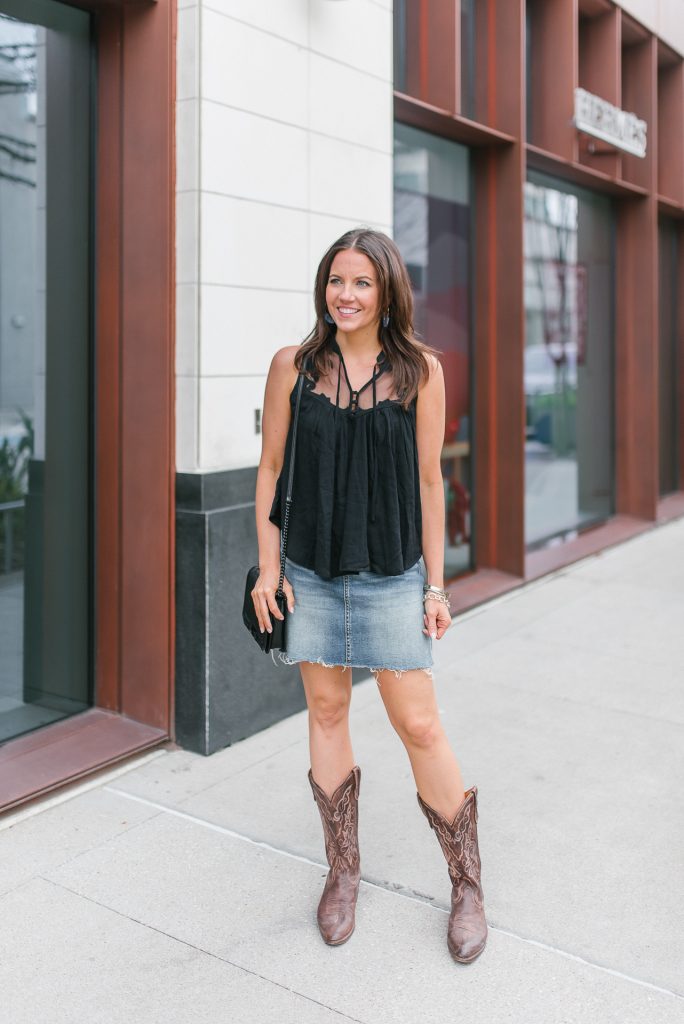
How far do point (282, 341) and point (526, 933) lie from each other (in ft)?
9.31

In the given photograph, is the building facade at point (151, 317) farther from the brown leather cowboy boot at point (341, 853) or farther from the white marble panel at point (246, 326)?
Result: the brown leather cowboy boot at point (341, 853)

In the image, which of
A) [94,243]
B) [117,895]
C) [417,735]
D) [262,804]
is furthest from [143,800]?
[94,243]

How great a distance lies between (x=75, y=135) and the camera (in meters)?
4.71

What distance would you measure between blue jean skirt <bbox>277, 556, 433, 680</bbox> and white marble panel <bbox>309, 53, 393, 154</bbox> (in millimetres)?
2908

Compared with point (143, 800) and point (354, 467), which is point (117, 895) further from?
point (354, 467)

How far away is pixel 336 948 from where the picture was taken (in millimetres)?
3213

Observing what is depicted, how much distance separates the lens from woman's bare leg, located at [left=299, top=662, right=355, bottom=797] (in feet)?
10.6

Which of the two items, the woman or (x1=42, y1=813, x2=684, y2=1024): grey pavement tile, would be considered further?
the woman

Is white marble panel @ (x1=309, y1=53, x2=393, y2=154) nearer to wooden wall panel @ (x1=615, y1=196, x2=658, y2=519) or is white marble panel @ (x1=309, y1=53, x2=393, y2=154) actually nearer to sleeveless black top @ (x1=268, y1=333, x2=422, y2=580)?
sleeveless black top @ (x1=268, y1=333, x2=422, y2=580)

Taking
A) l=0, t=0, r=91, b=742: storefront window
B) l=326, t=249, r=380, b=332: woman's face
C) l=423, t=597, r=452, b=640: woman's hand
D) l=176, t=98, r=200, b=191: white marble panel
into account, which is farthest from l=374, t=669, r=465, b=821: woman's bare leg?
l=176, t=98, r=200, b=191: white marble panel

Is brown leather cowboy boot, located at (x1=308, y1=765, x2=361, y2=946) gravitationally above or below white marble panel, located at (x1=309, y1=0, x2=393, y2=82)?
below

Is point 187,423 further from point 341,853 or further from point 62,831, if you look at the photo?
point 341,853

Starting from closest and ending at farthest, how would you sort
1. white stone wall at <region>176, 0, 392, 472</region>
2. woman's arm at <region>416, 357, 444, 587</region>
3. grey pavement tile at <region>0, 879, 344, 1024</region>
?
grey pavement tile at <region>0, 879, 344, 1024</region>
woman's arm at <region>416, 357, 444, 587</region>
white stone wall at <region>176, 0, 392, 472</region>

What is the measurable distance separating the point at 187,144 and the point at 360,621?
241cm
